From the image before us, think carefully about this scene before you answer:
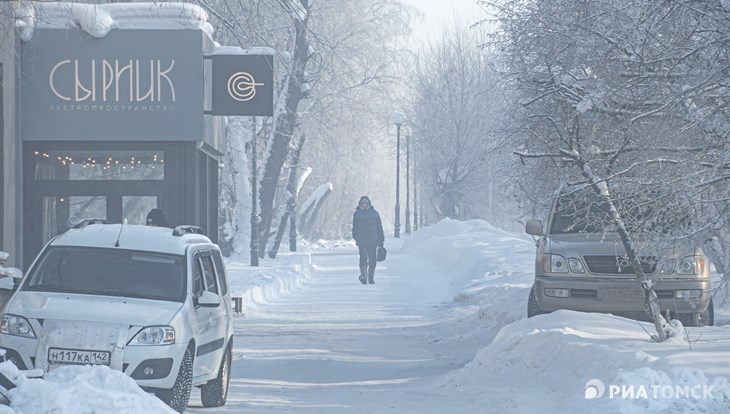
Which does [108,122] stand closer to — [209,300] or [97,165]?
[97,165]

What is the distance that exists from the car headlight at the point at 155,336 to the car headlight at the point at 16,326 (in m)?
0.86

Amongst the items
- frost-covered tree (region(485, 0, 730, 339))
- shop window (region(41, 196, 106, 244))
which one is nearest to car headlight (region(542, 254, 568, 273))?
frost-covered tree (region(485, 0, 730, 339))

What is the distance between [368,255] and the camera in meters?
30.4

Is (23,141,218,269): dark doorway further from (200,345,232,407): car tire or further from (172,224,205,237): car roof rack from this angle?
(200,345,232,407): car tire

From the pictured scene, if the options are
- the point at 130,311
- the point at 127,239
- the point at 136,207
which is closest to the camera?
the point at 130,311

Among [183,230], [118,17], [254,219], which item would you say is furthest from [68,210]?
[254,219]

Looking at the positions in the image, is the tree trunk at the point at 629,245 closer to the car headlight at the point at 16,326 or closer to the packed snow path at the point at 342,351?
the packed snow path at the point at 342,351

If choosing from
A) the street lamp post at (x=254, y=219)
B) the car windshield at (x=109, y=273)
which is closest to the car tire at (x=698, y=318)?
the car windshield at (x=109, y=273)

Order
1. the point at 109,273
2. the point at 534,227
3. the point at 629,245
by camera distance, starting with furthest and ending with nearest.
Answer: the point at 534,227 → the point at 629,245 → the point at 109,273

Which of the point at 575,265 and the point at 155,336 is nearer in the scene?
the point at 155,336

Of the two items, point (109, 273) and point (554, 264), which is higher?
point (109, 273)

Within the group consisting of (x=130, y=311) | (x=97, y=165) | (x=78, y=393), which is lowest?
(x=78, y=393)

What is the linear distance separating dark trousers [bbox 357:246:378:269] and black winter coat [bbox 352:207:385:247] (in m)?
0.22

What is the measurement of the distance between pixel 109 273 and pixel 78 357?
147 centimetres
